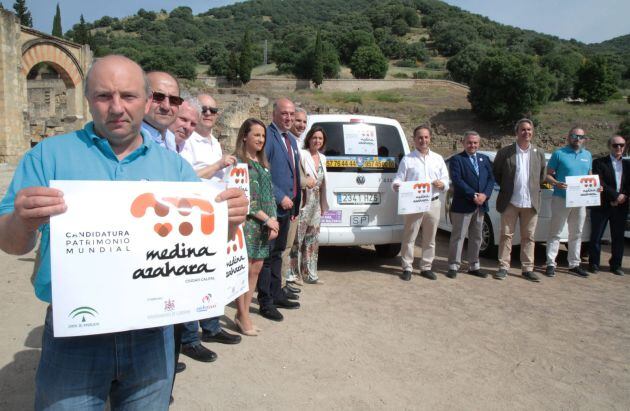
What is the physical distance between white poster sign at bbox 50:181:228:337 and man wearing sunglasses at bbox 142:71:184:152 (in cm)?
138

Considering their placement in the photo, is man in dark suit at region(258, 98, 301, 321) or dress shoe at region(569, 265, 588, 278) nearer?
man in dark suit at region(258, 98, 301, 321)

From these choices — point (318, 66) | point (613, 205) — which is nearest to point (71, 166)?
point (613, 205)

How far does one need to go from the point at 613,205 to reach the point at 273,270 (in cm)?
556

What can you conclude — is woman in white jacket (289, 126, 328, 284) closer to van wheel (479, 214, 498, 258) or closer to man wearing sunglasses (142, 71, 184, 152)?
man wearing sunglasses (142, 71, 184, 152)

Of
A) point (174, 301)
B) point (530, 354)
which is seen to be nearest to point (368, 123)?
point (530, 354)

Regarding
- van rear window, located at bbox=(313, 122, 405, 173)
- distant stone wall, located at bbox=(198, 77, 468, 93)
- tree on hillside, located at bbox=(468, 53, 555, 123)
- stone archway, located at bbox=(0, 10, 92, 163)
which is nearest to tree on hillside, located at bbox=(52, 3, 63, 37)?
distant stone wall, located at bbox=(198, 77, 468, 93)

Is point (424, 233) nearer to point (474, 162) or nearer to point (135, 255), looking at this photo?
point (474, 162)

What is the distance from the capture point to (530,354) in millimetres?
4176

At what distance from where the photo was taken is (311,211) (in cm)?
604

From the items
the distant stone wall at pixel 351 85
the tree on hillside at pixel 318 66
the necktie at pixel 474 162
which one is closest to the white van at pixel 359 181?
the necktie at pixel 474 162

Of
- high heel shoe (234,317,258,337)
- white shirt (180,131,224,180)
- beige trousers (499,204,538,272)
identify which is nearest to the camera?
white shirt (180,131,224,180)

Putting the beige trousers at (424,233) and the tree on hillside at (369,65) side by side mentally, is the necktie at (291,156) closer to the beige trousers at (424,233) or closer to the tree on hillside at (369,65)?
the beige trousers at (424,233)

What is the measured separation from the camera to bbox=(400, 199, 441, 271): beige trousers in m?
6.51

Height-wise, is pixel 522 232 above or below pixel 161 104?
below
